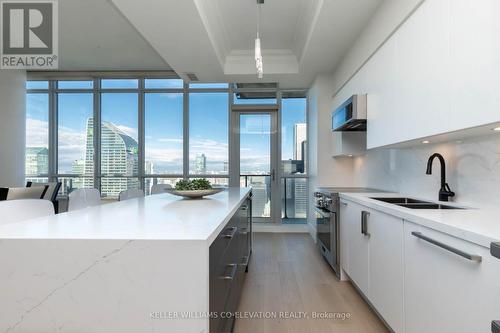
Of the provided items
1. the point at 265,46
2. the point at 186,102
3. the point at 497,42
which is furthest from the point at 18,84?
the point at 497,42

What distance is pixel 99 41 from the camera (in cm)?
452

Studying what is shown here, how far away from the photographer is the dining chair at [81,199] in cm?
266

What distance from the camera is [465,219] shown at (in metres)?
1.36

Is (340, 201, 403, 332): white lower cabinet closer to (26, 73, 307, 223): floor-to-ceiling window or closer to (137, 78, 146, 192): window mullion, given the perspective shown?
(26, 73, 307, 223): floor-to-ceiling window

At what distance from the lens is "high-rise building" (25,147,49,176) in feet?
19.7

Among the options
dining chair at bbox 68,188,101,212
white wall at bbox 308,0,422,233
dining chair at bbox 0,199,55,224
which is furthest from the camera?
white wall at bbox 308,0,422,233

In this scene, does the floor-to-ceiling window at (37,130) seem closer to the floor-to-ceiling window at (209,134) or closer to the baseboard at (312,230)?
the floor-to-ceiling window at (209,134)

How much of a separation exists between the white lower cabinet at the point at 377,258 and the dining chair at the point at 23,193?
4299 mm

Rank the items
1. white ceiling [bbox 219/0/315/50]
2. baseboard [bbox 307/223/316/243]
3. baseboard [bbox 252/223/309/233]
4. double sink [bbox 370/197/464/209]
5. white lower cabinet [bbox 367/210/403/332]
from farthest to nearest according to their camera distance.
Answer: baseboard [bbox 252/223/309/233] < baseboard [bbox 307/223/316/243] < white ceiling [bbox 219/0/315/50] < double sink [bbox 370/197/464/209] < white lower cabinet [bbox 367/210/403/332]

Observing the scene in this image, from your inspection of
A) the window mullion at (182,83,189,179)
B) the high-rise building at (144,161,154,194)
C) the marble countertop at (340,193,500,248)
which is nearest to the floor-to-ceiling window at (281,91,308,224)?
the window mullion at (182,83,189,179)

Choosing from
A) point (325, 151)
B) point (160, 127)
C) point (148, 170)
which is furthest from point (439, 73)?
point (148, 170)

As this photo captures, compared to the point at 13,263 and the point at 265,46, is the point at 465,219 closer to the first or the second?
the point at 13,263

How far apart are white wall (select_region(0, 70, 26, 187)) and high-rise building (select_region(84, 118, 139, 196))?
1.35m

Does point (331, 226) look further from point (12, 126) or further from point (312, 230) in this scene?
point (12, 126)
